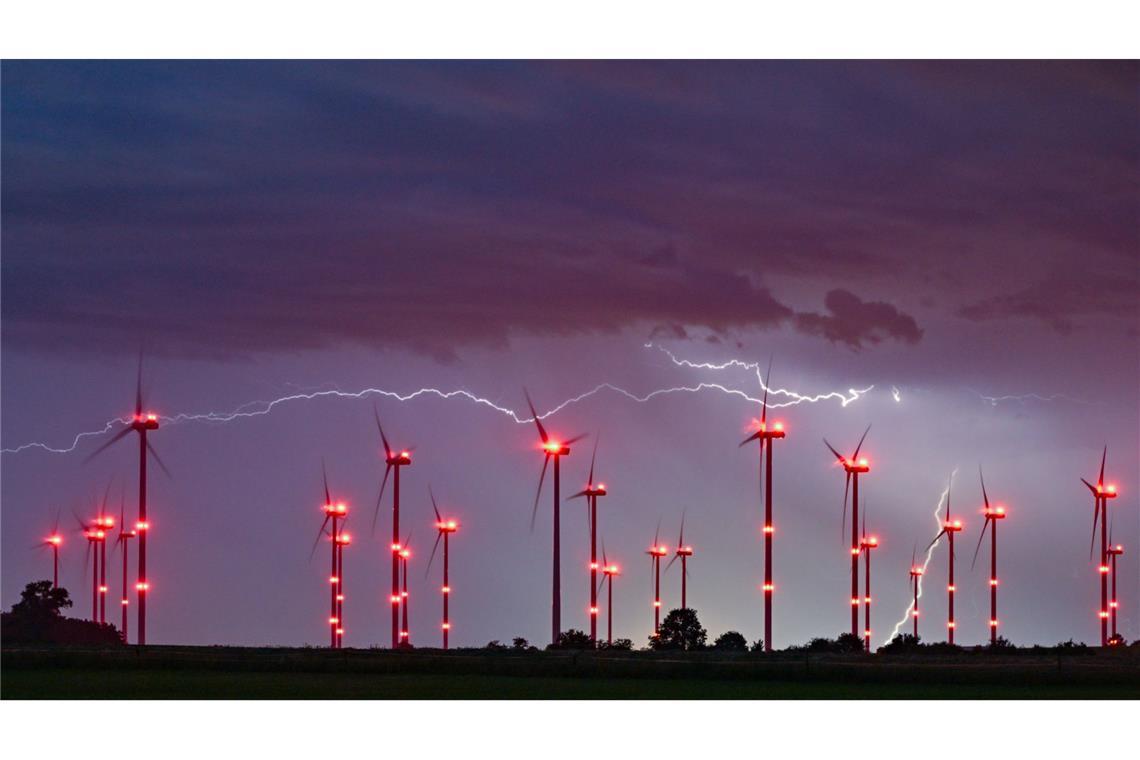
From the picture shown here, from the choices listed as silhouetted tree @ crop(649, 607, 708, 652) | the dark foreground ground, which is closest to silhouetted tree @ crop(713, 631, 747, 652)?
silhouetted tree @ crop(649, 607, 708, 652)

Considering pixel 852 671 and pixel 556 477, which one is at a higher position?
pixel 556 477

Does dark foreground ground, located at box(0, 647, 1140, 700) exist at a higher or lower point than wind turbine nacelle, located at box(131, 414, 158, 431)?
lower

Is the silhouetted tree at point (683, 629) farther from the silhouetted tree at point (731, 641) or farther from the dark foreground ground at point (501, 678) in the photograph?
the dark foreground ground at point (501, 678)

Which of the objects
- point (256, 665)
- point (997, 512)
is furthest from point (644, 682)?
point (997, 512)

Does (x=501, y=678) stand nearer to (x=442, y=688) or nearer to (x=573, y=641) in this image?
(x=442, y=688)

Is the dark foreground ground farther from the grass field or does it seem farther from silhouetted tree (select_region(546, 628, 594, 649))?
silhouetted tree (select_region(546, 628, 594, 649))

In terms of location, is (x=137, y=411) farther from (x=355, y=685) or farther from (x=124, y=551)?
(x=124, y=551)

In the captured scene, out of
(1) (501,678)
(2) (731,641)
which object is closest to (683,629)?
(2) (731,641)
